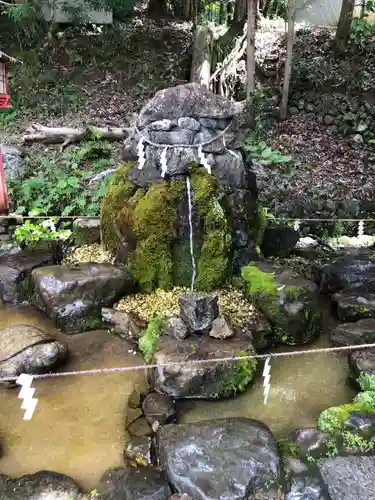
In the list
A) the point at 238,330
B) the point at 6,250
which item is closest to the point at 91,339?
the point at 238,330

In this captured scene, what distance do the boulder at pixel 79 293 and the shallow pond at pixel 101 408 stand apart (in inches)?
16.5

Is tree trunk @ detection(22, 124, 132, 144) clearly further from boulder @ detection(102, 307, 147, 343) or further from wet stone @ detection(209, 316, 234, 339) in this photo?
wet stone @ detection(209, 316, 234, 339)

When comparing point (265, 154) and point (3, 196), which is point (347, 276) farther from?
point (3, 196)

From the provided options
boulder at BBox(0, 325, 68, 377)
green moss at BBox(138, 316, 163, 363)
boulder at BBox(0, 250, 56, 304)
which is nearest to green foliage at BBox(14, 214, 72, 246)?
boulder at BBox(0, 250, 56, 304)

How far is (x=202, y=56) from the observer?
14.0 meters

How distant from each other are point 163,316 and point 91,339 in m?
1.17

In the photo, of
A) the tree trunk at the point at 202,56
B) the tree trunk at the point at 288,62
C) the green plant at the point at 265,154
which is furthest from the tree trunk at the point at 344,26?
the green plant at the point at 265,154

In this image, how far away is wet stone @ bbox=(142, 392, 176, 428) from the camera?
481 cm

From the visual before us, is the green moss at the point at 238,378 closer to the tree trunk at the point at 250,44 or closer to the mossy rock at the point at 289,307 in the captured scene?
the mossy rock at the point at 289,307

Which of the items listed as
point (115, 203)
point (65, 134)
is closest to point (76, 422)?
point (115, 203)

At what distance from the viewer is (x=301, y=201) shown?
33.6 feet

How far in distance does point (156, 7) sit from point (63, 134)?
8785mm

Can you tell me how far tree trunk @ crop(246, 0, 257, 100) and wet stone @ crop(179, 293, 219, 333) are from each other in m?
8.45

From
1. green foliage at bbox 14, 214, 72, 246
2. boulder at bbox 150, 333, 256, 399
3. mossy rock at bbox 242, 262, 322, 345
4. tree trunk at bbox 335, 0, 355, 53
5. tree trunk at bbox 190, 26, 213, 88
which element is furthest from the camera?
tree trunk at bbox 190, 26, 213, 88
